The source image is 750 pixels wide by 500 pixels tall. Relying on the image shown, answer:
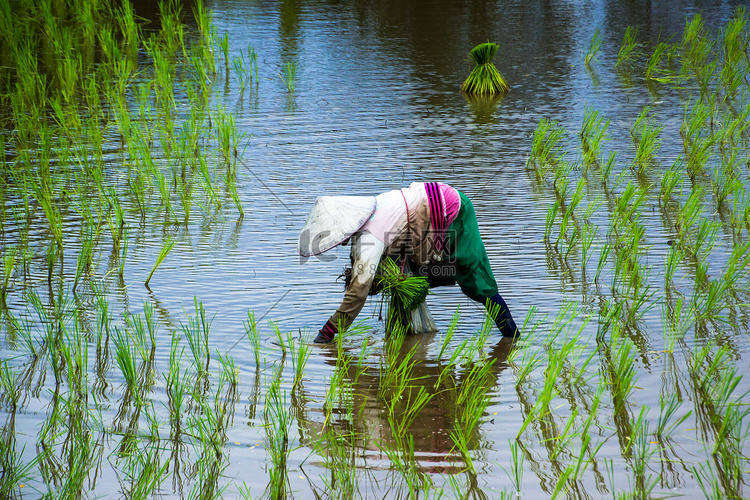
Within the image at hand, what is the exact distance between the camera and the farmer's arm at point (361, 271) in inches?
127

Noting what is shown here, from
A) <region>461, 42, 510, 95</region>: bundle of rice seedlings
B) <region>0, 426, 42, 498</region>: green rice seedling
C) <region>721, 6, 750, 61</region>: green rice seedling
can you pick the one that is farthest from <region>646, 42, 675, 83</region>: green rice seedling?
<region>0, 426, 42, 498</region>: green rice seedling

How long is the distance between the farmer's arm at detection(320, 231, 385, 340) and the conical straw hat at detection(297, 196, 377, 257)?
84 millimetres

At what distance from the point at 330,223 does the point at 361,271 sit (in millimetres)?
236

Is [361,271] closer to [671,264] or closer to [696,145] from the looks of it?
[671,264]

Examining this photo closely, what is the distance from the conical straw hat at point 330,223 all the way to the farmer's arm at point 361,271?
0.08 meters

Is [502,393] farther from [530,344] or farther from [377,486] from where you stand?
[377,486]

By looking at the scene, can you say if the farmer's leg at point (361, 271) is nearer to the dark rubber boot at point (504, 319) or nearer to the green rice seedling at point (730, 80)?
the dark rubber boot at point (504, 319)

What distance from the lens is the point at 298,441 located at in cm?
272

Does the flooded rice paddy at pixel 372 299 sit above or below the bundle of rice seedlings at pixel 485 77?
below

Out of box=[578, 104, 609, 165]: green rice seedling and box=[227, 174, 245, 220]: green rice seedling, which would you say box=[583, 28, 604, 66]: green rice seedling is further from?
box=[227, 174, 245, 220]: green rice seedling

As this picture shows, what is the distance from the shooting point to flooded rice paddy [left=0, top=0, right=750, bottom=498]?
2.52m

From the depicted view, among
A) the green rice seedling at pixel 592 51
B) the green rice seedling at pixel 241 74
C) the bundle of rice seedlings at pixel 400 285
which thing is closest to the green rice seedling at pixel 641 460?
the bundle of rice seedlings at pixel 400 285

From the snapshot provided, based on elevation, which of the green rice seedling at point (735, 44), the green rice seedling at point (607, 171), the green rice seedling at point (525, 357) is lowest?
the green rice seedling at point (525, 357)

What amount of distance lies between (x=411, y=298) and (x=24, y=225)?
111 inches
